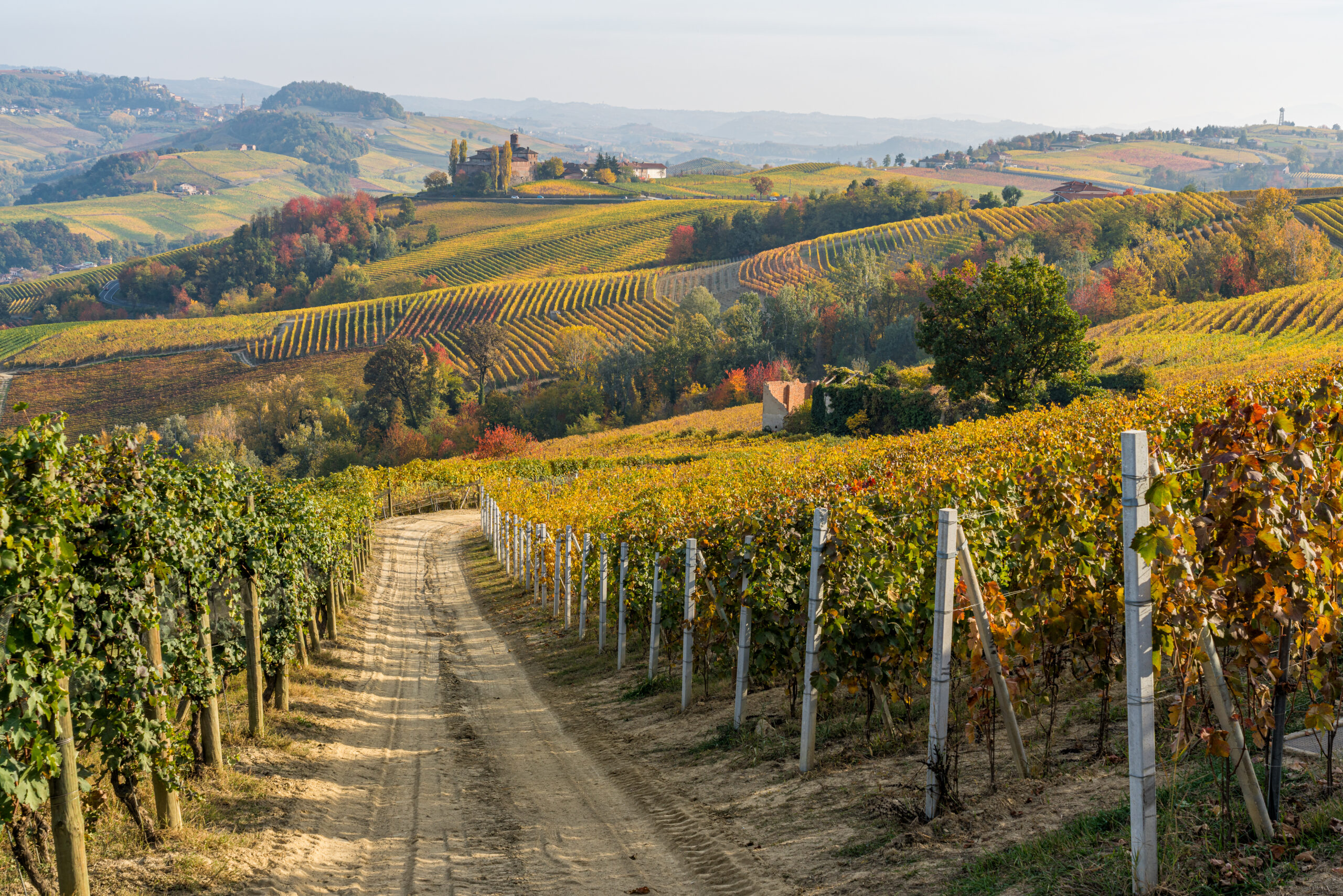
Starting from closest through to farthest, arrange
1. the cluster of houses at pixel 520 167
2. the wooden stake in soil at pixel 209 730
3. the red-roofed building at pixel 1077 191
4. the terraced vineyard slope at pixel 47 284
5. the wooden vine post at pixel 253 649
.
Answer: the wooden stake in soil at pixel 209 730 → the wooden vine post at pixel 253 649 → the red-roofed building at pixel 1077 191 → the terraced vineyard slope at pixel 47 284 → the cluster of houses at pixel 520 167

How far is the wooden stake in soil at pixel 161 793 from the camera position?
6.21 meters

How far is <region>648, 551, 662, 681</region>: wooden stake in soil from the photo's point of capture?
11.3 meters

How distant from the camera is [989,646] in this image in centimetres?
529

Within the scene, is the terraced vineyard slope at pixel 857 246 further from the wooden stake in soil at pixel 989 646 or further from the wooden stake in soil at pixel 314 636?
the wooden stake in soil at pixel 989 646

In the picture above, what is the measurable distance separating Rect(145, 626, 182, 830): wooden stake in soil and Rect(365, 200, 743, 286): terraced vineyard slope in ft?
388

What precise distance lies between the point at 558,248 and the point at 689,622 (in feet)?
418

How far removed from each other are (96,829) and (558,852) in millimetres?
2998

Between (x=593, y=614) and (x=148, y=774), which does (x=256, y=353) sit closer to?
(x=593, y=614)

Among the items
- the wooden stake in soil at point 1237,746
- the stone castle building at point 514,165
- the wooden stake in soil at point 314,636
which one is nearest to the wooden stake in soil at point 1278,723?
the wooden stake in soil at point 1237,746

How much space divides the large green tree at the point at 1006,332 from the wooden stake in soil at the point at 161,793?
36.9 meters

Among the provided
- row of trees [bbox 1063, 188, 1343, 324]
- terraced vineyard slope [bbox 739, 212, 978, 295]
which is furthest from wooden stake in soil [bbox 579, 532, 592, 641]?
terraced vineyard slope [bbox 739, 212, 978, 295]

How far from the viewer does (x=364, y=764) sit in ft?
29.7

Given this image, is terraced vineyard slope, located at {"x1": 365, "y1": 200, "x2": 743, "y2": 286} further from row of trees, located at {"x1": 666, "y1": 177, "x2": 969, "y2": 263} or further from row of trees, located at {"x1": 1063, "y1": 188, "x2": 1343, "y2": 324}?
row of trees, located at {"x1": 1063, "y1": 188, "x2": 1343, "y2": 324}

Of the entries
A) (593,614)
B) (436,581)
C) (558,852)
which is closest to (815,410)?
(436,581)
